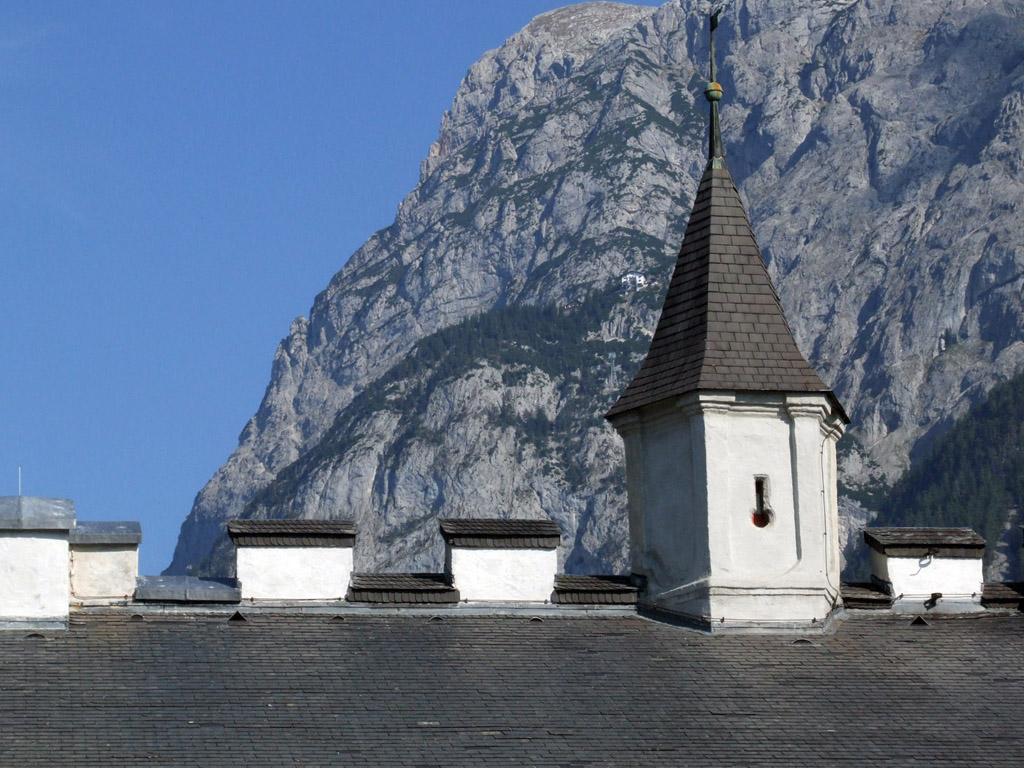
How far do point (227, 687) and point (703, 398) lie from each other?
8.13 metres

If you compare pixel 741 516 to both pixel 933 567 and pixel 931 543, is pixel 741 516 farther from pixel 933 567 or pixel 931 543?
pixel 933 567

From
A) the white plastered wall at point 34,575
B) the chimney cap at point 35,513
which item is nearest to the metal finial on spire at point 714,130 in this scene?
the chimney cap at point 35,513

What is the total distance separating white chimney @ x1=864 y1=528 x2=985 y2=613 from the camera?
26.5 meters

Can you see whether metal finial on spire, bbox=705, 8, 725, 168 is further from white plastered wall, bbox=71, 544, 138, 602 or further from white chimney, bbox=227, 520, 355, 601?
white plastered wall, bbox=71, 544, 138, 602

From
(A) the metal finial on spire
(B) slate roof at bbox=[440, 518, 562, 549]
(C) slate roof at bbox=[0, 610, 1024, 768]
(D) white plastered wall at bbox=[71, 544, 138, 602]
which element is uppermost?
(A) the metal finial on spire

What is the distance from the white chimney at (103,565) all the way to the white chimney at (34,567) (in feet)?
1.41

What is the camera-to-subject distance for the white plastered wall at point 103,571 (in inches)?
929

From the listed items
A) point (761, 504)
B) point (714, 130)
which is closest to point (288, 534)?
point (761, 504)

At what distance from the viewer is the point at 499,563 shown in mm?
24797

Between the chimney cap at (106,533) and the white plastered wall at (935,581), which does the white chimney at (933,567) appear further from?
the chimney cap at (106,533)

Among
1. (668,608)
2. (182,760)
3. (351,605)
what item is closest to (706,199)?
(668,608)

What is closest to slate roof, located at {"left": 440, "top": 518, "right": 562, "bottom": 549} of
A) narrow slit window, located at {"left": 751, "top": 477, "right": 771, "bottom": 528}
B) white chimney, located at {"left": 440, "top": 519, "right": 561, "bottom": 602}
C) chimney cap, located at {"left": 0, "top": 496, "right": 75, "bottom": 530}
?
white chimney, located at {"left": 440, "top": 519, "right": 561, "bottom": 602}

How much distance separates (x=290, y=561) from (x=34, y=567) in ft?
10.7

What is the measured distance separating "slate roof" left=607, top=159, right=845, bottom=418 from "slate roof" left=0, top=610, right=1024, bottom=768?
11.7 ft
